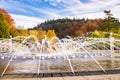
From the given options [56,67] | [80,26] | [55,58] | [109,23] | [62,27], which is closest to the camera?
[56,67]

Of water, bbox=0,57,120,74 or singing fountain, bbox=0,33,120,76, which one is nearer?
water, bbox=0,57,120,74

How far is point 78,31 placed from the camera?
77438 mm

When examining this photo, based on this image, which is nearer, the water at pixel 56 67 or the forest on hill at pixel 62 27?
the water at pixel 56 67

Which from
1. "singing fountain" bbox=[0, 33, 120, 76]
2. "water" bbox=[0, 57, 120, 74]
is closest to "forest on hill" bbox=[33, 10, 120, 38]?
"singing fountain" bbox=[0, 33, 120, 76]

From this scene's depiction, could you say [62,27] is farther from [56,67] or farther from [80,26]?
[56,67]

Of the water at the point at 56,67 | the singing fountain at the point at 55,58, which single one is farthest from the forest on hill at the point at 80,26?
the water at the point at 56,67

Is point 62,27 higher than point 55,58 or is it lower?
lower

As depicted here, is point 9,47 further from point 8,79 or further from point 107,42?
point 8,79

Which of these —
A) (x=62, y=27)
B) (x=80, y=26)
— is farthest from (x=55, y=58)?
(x=62, y=27)

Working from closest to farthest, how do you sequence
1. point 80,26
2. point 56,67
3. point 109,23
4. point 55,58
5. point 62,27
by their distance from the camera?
1. point 56,67
2. point 55,58
3. point 109,23
4. point 80,26
5. point 62,27

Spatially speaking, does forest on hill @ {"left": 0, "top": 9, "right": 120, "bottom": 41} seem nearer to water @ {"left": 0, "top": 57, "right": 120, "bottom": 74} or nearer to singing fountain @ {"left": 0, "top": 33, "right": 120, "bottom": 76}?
singing fountain @ {"left": 0, "top": 33, "right": 120, "bottom": 76}

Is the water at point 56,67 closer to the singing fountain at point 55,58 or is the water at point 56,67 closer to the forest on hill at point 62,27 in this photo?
the singing fountain at point 55,58

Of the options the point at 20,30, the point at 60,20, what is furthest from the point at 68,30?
the point at 20,30

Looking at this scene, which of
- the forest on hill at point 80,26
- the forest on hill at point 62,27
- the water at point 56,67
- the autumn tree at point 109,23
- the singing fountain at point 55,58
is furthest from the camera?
the forest on hill at point 80,26
